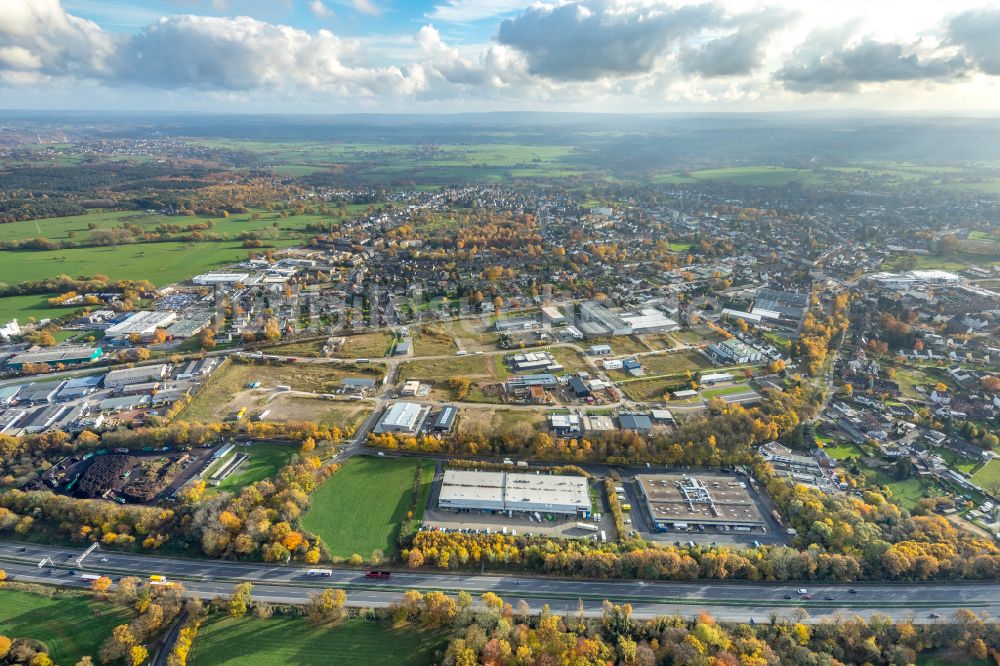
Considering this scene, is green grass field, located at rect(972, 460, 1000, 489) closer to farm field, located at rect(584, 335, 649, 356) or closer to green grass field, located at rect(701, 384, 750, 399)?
green grass field, located at rect(701, 384, 750, 399)

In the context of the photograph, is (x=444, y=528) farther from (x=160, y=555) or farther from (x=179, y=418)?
(x=179, y=418)

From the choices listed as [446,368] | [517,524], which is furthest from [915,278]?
[517,524]

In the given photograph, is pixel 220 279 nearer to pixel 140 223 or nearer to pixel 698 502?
pixel 140 223

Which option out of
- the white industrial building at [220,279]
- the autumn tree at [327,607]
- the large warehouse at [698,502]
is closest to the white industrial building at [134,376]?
the white industrial building at [220,279]

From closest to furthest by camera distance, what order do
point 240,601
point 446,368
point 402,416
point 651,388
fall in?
point 240,601, point 402,416, point 651,388, point 446,368

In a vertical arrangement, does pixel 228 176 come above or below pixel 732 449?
above

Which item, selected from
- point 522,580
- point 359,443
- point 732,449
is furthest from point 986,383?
point 359,443

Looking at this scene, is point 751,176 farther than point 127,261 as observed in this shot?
Yes
